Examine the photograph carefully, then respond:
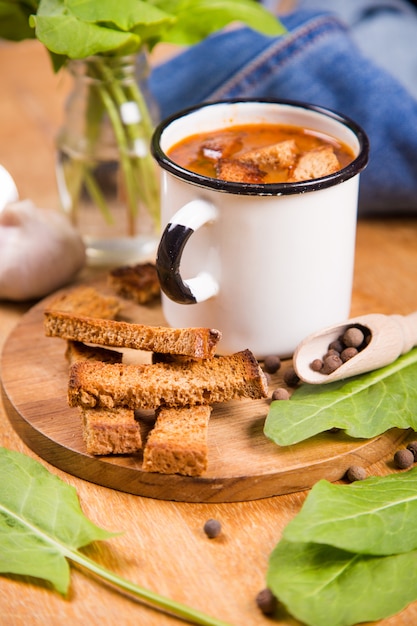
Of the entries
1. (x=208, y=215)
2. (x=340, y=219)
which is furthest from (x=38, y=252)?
(x=340, y=219)

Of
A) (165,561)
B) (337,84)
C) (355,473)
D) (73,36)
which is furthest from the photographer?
(337,84)

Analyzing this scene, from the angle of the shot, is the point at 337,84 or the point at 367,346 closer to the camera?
the point at 367,346

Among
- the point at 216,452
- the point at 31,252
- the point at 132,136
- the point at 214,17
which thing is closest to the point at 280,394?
the point at 216,452

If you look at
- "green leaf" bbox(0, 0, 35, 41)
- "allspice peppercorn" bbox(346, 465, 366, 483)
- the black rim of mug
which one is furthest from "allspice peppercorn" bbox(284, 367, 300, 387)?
"green leaf" bbox(0, 0, 35, 41)

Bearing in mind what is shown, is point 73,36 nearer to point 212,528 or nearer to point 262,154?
point 262,154

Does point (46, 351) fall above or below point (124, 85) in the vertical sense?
below

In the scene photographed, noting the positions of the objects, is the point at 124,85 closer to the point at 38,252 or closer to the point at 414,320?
the point at 38,252
